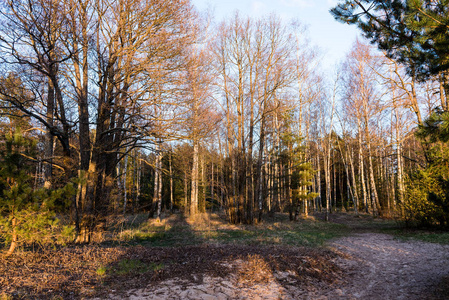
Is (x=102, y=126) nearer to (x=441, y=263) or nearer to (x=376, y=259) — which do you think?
(x=376, y=259)

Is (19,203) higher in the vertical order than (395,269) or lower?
higher

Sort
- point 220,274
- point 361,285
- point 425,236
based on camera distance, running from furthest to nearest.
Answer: point 425,236 < point 361,285 < point 220,274

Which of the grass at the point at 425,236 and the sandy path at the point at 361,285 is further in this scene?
the grass at the point at 425,236

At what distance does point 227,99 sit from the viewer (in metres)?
15.6

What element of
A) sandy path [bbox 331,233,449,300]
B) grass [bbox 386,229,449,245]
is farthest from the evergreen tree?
grass [bbox 386,229,449,245]

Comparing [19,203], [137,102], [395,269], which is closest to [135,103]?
[137,102]

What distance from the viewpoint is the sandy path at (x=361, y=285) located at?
13.8 feet

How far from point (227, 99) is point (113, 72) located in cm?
860

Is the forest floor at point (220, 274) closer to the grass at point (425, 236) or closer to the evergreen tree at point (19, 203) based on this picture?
the evergreen tree at point (19, 203)

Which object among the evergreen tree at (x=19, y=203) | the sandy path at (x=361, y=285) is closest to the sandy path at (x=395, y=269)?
the sandy path at (x=361, y=285)

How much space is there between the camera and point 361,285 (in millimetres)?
5121

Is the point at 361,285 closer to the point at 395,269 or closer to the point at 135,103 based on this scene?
the point at 395,269

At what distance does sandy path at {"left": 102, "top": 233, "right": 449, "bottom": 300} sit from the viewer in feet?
13.8

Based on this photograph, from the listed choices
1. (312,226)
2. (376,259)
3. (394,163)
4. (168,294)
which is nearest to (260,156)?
(312,226)
